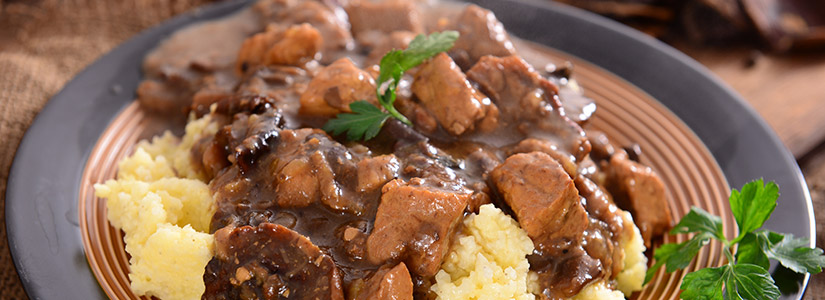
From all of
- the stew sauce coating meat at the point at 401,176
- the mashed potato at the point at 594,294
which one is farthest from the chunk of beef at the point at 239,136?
the mashed potato at the point at 594,294

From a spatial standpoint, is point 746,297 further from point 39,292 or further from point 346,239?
point 39,292

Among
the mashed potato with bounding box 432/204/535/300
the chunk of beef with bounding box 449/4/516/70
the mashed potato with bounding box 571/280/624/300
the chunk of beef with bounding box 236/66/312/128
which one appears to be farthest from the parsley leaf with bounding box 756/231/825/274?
the chunk of beef with bounding box 236/66/312/128

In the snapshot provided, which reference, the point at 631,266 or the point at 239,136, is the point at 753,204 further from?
the point at 239,136

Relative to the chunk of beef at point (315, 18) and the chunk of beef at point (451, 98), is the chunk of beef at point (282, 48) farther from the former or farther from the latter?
the chunk of beef at point (451, 98)

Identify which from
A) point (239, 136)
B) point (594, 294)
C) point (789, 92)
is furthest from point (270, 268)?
point (789, 92)

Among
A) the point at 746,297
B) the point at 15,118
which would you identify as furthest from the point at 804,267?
the point at 15,118
